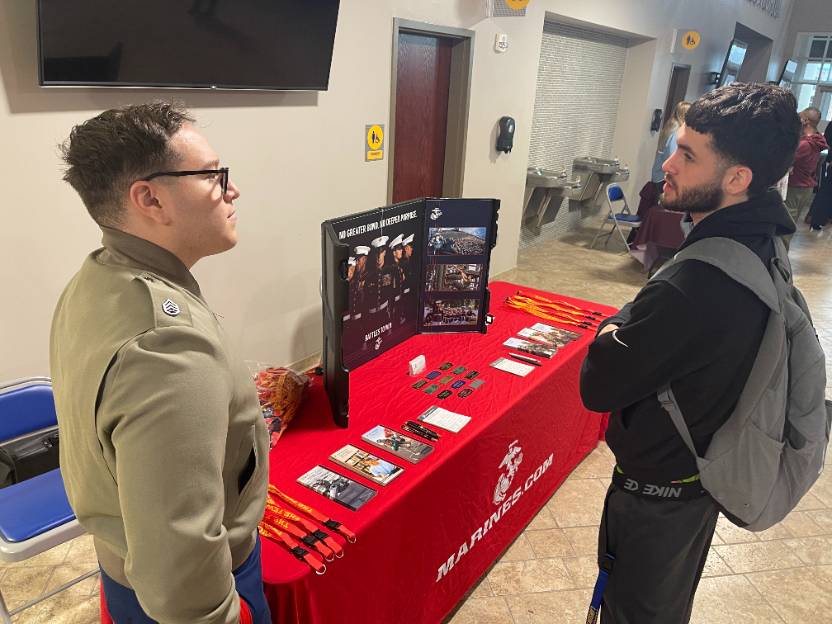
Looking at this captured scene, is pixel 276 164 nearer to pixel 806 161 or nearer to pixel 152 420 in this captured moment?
pixel 152 420

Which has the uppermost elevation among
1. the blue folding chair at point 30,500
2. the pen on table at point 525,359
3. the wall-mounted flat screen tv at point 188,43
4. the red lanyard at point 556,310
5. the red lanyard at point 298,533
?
the wall-mounted flat screen tv at point 188,43

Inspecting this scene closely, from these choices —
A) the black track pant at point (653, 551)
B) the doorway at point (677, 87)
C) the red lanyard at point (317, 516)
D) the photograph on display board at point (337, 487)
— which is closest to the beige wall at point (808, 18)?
the doorway at point (677, 87)

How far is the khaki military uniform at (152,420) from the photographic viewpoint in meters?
0.92

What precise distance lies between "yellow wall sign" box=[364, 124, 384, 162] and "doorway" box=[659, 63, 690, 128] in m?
6.79

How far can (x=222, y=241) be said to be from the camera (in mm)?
1161

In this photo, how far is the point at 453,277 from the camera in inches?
109

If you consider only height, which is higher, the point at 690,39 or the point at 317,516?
the point at 690,39

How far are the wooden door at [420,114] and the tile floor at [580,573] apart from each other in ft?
8.98

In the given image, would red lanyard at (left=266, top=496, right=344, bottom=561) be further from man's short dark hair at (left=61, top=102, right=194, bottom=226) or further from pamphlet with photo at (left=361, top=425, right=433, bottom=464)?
man's short dark hair at (left=61, top=102, right=194, bottom=226)

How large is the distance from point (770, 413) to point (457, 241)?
1523mm

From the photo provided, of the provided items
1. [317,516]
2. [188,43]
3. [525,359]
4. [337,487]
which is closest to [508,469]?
[525,359]

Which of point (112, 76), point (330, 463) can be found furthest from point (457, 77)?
point (330, 463)

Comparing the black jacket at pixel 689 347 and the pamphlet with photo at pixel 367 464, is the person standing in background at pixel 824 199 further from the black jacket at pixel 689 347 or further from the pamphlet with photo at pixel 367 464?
the pamphlet with photo at pixel 367 464

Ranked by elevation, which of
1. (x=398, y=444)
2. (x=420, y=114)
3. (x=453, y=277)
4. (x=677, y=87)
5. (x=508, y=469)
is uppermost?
(x=677, y=87)
